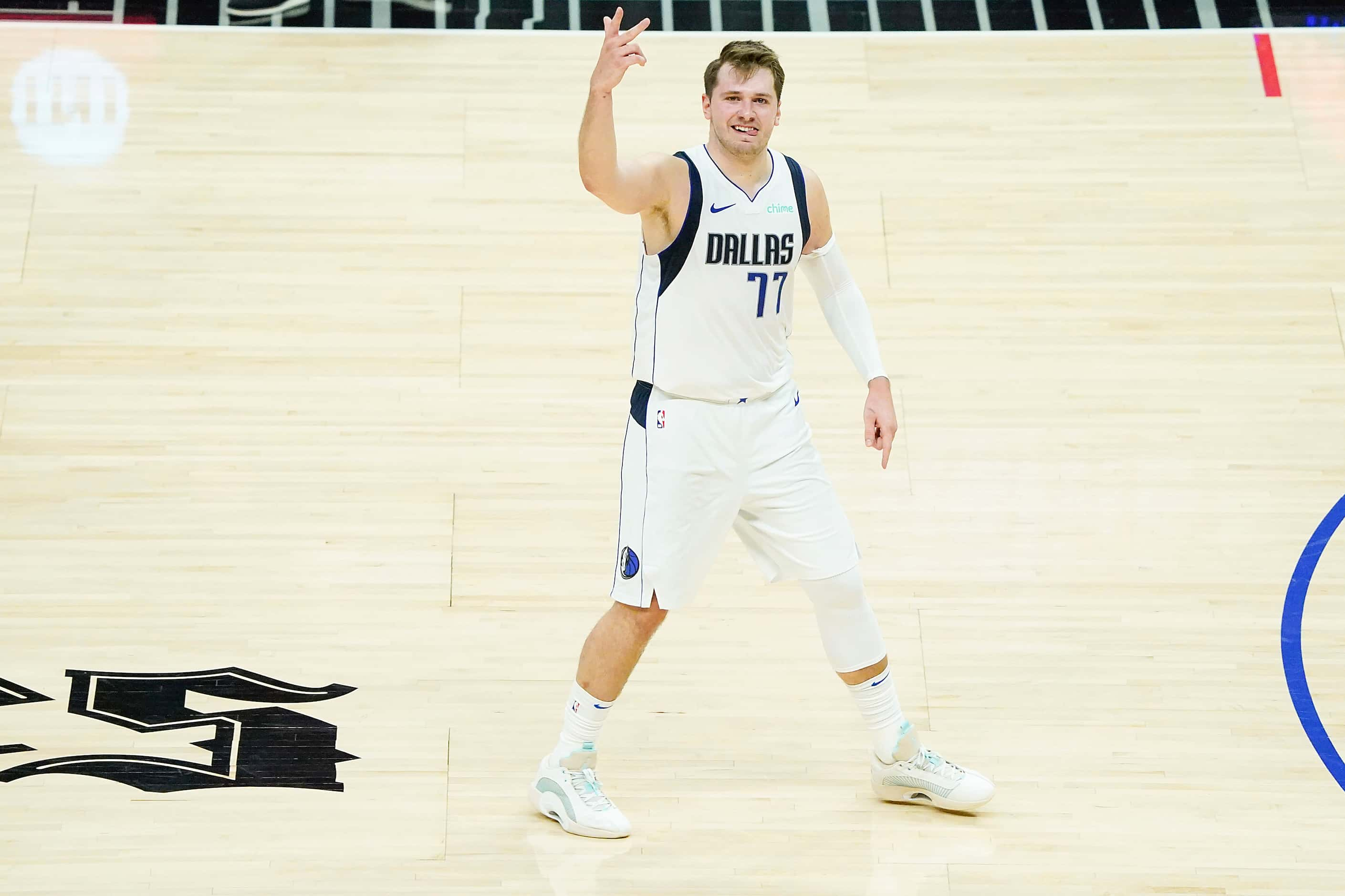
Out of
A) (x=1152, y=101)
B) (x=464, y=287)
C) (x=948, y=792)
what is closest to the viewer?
(x=948, y=792)

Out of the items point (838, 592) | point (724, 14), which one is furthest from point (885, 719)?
point (724, 14)

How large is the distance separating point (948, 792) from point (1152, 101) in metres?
2.73

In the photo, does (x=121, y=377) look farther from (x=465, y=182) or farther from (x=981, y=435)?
(x=981, y=435)

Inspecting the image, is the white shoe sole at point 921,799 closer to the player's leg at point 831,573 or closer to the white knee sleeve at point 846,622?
the player's leg at point 831,573

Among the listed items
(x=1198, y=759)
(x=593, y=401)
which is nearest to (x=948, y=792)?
(x=1198, y=759)

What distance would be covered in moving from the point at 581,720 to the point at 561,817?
25cm

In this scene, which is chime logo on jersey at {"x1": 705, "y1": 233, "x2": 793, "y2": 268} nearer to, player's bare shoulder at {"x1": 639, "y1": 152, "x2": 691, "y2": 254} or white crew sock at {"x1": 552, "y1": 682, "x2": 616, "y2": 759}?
player's bare shoulder at {"x1": 639, "y1": 152, "x2": 691, "y2": 254}

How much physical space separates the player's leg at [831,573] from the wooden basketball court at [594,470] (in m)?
0.12

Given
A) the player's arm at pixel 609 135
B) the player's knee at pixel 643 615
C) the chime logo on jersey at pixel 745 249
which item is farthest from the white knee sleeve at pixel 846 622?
the player's arm at pixel 609 135

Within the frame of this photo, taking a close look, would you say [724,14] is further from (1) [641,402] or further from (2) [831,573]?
(2) [831,573]

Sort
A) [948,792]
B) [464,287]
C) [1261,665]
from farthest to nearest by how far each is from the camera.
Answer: [464,287] → [1261,665] → [948,792]

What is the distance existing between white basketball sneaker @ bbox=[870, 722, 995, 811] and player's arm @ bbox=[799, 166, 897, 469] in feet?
2.36

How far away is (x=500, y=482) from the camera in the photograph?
4.39 m

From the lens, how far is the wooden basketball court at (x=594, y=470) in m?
3.69
